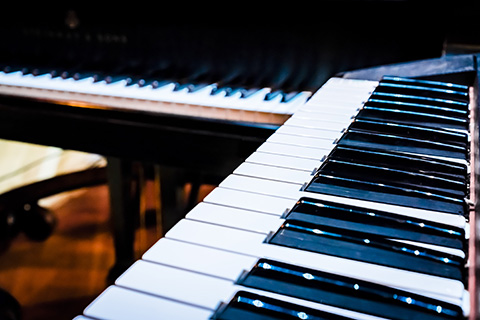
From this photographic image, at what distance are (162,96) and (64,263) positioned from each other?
1.23 m

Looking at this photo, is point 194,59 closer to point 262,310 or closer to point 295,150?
point 295,150

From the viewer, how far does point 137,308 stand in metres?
0.45

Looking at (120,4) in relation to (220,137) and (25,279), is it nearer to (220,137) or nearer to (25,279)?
(220,137)

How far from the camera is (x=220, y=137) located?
4.06ft

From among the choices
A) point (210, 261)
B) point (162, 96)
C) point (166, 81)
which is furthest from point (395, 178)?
point (166, 81)

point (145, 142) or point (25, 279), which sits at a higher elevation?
point (145, 142)

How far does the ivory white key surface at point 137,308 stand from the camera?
45 cm

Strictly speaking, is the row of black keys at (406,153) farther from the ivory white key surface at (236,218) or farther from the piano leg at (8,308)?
the piano leg at (8,308)

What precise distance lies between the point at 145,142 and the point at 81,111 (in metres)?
0.19

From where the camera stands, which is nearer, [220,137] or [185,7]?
[220,137]

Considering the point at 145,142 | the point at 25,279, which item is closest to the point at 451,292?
the point at 145,142

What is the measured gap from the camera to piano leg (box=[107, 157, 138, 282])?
176 cm

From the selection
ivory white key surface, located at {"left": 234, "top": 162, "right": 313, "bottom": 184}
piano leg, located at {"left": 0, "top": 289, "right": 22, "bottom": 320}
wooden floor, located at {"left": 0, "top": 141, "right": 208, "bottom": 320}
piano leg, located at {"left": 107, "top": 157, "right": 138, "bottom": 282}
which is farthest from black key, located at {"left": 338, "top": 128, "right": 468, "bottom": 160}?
wooden floor, located at {"left": 0, "top": 141, "right": 208, "bottom": 320}

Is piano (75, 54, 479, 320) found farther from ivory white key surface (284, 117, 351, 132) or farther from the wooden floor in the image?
the wooden floor
